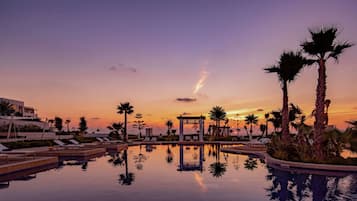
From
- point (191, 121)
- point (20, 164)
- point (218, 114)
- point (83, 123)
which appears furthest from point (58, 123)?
point (20, 164)

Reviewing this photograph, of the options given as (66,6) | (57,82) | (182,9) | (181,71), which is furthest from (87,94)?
(182,9)

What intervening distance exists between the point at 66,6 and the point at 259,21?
12.6 meters

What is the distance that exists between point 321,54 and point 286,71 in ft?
15.0

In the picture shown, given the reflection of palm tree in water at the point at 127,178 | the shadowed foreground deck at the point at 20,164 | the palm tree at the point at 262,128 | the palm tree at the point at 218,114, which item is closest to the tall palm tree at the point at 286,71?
the reflection of palm tree in water at the point at 127,178

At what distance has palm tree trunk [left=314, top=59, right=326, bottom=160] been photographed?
15.7m

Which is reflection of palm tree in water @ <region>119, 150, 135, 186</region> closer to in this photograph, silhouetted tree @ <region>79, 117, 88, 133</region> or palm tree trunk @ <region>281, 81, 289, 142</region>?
palm tree trunk @ <region>281, 81, 289, 142</region>

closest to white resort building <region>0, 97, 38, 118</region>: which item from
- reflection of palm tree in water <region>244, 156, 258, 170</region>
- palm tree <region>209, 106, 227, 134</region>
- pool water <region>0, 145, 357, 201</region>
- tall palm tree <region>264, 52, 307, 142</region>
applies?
palm tree <region>209, 106, 227, 134</region>

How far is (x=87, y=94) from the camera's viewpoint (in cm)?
3089

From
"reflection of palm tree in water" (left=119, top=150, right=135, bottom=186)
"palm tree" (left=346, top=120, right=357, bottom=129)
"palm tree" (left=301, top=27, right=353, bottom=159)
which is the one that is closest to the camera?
"reflection of palm tree in water" (left=119, top=150, right=135, bottom=186)

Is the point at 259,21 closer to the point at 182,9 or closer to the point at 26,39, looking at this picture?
the point at 182,9

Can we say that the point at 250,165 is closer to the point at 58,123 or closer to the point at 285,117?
the point at 285,117

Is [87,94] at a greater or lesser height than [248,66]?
lesser

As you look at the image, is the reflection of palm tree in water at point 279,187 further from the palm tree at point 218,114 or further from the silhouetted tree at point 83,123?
the silhouetted tree at point 83,123

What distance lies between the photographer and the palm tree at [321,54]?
50.2 ft
